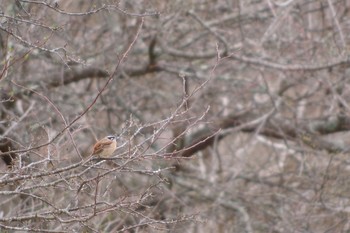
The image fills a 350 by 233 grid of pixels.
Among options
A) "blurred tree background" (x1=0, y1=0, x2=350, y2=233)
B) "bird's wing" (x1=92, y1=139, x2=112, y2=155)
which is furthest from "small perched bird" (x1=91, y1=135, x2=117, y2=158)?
"blurred tree background" (x1=0, y1=0, x2=350, y2=233)

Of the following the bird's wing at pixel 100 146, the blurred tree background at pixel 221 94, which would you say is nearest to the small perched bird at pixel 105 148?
the bird's wing at pixel 100 146

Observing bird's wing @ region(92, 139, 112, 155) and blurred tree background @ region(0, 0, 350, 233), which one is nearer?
bird's wing @ region(92, 139, 112, 155)

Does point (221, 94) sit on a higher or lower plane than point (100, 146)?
lower

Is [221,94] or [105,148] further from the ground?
[105,148]

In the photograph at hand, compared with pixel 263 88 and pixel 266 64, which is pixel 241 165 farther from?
pixel 266 64

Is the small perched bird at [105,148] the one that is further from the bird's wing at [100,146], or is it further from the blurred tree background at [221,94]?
the blurred tree background at [221,94]

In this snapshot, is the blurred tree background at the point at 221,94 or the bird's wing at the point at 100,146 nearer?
the bird's wing at the point at 100,146

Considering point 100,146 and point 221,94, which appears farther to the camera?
point 221,94

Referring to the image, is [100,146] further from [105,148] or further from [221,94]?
[221,94]

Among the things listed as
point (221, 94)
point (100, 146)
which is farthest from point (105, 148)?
point (221, 94)

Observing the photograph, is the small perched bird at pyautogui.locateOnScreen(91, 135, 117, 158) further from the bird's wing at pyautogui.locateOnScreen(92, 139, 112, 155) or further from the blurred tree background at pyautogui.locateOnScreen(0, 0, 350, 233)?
the blurred tree background at pyautogui.locateOnScreen(0, 0, 350, 233)

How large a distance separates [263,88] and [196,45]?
4.96ft

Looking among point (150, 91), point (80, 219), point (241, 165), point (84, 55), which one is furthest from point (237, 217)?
point (80, 219)

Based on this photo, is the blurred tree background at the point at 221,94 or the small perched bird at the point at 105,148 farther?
the blurred tree background at the point at 221,94
